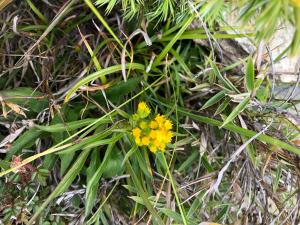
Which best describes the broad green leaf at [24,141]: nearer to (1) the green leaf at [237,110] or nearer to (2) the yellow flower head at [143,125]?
(2) the yellow flower head at [143,125]

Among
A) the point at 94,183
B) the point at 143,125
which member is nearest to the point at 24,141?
the point at 94,183

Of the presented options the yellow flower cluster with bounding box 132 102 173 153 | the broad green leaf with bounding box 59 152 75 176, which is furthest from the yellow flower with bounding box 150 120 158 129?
the broad green leaf with bounding box 59 152 75 176

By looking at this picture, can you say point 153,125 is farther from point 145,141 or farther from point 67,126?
point 67,126

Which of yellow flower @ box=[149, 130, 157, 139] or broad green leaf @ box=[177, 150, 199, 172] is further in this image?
broad green leaf @ box=[177, 150, 199, 172]

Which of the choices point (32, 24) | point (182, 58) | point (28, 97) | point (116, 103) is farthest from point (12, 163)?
point (182, 58)

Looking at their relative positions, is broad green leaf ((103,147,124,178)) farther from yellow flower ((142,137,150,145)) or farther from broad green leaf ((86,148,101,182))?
yellow flower ((142,137,150,145))

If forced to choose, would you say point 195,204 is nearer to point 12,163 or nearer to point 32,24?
point 12,163

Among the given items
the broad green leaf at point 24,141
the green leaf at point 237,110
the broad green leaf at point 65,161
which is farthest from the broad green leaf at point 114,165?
the green leaf at point 237,110

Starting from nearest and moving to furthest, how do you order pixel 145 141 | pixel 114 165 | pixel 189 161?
pixel 145 141
pixel 114 165
pixel 189 161
